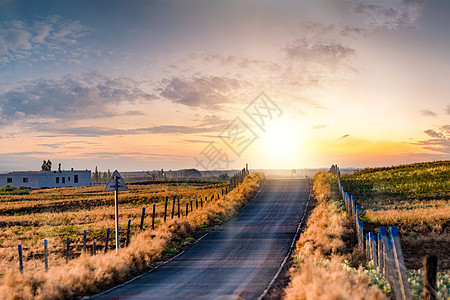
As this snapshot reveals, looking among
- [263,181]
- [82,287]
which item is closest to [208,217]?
[82,287]

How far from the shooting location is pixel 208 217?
27281mm

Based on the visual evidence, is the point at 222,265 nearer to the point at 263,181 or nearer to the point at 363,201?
the point at 363,201

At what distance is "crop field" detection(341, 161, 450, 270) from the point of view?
783 inches

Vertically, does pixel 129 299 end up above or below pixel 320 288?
below

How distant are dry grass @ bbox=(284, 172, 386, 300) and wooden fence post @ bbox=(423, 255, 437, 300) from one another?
1.03 metres

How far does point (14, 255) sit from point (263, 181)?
1421 inches

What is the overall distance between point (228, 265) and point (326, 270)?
5139 mm

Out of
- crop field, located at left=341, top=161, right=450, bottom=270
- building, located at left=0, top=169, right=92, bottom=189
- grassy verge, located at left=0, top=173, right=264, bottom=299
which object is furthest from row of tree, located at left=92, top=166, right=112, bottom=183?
grassy verge, located at left=0, top=173, right=264, bottom=299

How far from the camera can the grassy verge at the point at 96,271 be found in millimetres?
11359

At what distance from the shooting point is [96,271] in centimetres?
1342

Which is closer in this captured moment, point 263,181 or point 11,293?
point 11,293

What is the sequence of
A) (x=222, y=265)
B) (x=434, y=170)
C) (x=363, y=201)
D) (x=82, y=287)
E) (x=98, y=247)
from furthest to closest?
(x=434, y=170) → (x=363, y=201) → (x=98, y=247) → (x=222, y=265) → (x=82, y=287)

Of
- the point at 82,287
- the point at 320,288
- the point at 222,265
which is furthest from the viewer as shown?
the point at 222,265

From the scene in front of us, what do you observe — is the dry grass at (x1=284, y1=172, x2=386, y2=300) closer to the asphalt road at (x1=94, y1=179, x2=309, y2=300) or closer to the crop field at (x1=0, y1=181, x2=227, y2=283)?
the asphalt road at (x1=94, y1=179, x2=309, y2=300)
